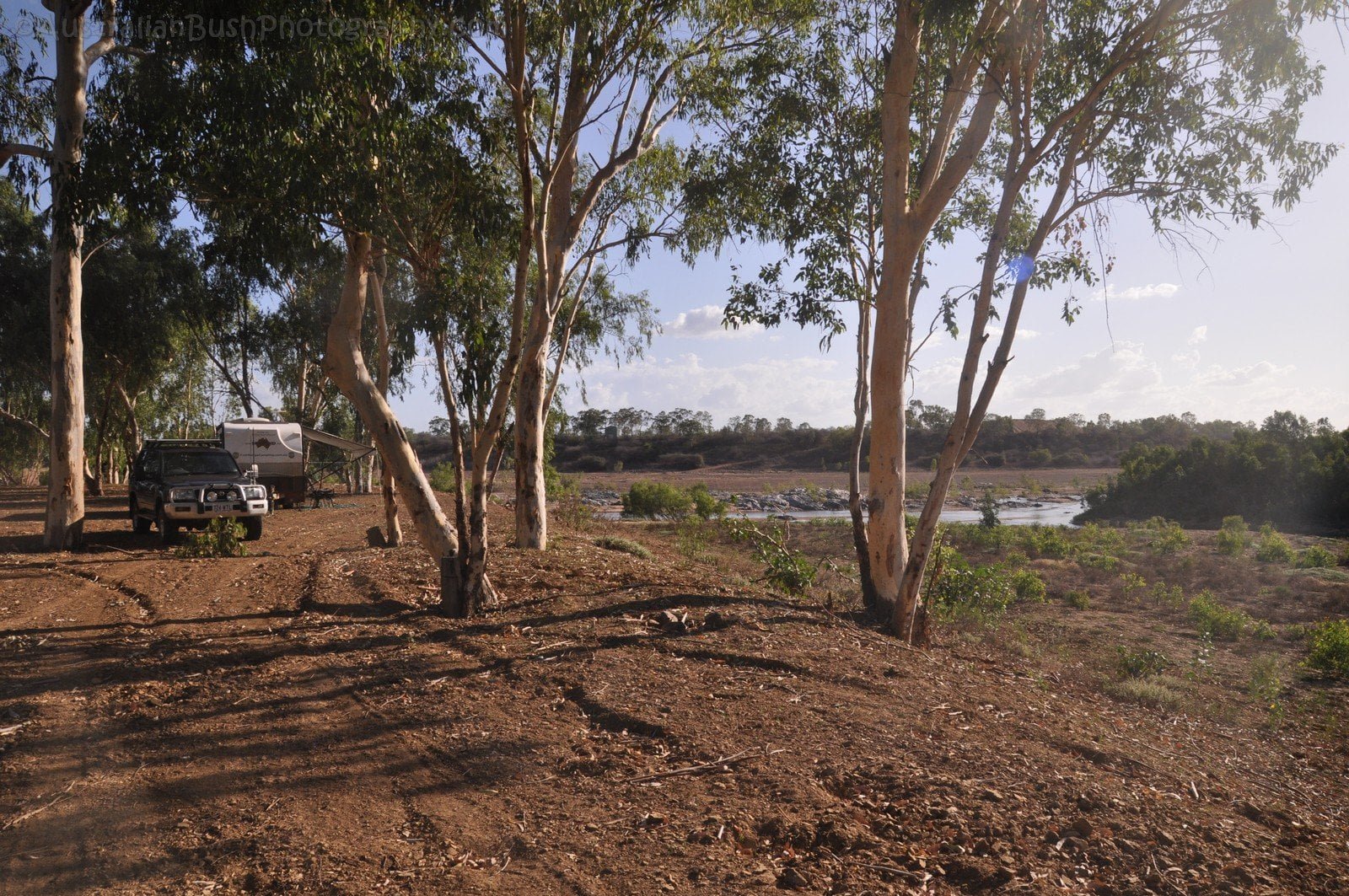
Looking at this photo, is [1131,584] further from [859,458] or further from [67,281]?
[67,281]

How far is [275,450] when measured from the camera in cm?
2280

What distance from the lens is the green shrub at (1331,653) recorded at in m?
10.3

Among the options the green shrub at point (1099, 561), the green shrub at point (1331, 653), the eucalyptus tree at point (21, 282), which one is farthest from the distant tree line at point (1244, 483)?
the eucalyptus tree at point (21, 282)

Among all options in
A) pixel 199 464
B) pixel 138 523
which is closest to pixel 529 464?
pixel 199 464

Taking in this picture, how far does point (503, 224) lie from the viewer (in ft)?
30.7

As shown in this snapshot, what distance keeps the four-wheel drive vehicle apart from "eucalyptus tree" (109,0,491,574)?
6.44 m

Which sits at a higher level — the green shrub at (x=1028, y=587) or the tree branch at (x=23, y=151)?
the tree branch at (x=23, y=151)

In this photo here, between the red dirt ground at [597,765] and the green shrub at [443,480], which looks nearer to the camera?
the red dirt ground at [597,765]

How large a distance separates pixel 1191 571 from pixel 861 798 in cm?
1644

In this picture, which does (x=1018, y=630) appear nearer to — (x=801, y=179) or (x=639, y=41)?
(x=801, y=179)

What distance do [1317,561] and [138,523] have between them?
21.7 metres

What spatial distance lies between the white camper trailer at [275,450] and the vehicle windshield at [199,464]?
21.8 ft

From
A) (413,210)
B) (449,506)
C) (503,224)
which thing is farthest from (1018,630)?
(449,506)

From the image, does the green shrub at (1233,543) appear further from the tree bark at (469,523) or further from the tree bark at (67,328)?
the tree bark at (67,328)
